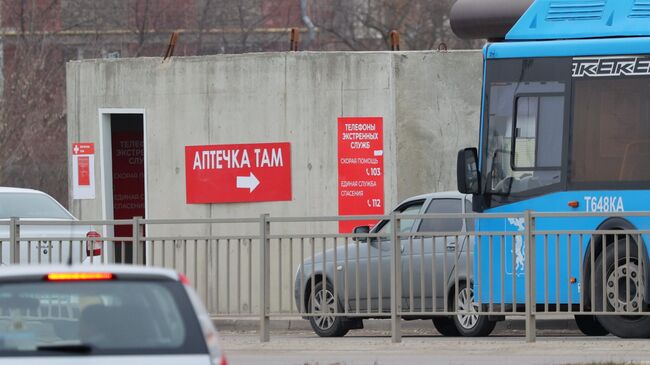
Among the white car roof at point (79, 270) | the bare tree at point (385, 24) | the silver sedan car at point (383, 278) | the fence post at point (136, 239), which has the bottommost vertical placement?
the silver sedan car at point (383, 278)

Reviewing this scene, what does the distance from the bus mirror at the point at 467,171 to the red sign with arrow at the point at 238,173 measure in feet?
18.8

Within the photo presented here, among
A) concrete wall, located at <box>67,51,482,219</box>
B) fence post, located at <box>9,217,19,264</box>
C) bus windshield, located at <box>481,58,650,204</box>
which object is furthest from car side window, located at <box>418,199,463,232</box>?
fence post, located at <box>9,217,19,264</box>

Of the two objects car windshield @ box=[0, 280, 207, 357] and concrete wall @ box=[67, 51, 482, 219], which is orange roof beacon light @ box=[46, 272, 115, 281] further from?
concrete wall @ box=[67, 51, 482, 219]

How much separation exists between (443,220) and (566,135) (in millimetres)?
1644

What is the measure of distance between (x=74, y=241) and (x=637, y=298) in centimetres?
555

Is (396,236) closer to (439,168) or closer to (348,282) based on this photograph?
(348,282)

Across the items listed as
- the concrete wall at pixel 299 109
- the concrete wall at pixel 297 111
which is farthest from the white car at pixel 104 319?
the concrete wall at pixel 299 109

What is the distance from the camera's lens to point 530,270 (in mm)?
15383

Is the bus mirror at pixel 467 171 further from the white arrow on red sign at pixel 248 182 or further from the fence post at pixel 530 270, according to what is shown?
the white arrow on red sign at pixel 248 182

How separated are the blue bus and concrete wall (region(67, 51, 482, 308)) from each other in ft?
14.3

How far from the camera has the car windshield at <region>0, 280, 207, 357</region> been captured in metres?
7.50

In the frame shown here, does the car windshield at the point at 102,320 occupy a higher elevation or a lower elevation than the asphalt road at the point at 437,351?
higher

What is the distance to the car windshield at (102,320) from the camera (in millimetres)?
7496

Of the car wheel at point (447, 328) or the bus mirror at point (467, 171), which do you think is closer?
the bus mirror at point (467, 171)
